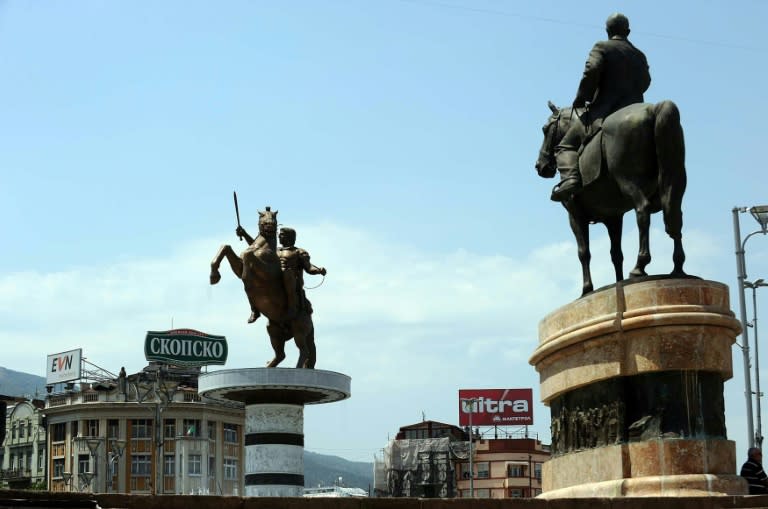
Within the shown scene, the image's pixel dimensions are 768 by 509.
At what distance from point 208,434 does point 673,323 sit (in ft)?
285

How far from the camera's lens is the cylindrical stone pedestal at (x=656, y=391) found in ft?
38.7

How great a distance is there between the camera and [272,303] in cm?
2034

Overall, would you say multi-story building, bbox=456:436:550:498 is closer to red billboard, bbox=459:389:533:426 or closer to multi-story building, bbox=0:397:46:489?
red billboard, bbox=459:389:533:426

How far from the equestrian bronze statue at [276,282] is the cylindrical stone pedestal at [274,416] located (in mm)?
1244

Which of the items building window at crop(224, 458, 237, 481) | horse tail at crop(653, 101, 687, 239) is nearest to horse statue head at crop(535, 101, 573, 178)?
horse tail at crop(653, 101, 687, 239)

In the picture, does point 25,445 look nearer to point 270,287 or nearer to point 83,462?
point 83,462

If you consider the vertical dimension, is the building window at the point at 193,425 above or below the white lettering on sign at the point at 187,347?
below

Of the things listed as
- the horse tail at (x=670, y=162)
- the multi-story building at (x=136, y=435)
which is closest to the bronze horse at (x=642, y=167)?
the horse tail at (x=670, y=162)

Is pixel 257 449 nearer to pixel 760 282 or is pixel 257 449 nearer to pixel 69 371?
pixel 760 282

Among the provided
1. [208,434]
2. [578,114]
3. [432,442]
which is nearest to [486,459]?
A: [432,442]

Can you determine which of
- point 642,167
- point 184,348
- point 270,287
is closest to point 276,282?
point 270,287

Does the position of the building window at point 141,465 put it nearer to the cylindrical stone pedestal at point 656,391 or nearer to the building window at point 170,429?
the building window at point 170,429

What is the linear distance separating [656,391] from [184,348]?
8359 cm

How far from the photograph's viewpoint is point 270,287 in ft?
66.3
